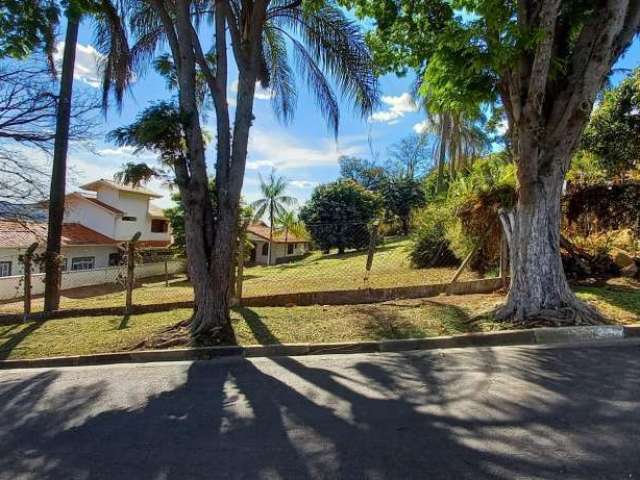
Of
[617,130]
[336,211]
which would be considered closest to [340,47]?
[617,130]

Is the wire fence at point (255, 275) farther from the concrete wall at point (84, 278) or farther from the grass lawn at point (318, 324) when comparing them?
the grass lawn at point (318, 324)

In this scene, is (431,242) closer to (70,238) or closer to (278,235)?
(70,238)

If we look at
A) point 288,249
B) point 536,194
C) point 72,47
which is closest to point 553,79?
point 536,194

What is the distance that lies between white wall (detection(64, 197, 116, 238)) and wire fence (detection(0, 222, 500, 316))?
6.44 ft

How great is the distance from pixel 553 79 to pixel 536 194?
5.58 ft

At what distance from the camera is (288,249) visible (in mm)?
43344

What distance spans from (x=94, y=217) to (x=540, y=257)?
28.4 m

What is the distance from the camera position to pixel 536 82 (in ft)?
18.0

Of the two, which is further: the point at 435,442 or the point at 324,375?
the point at 324,375

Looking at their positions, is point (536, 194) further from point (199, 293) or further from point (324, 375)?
point (199, 293)

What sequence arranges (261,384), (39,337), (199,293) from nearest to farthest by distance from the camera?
(261,384) < (199,293) < (39,337)

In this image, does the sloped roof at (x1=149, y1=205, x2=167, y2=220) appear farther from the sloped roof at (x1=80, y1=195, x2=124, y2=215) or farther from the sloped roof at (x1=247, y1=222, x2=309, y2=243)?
the sloped roof at (x1=247, y1=222, x2=309, y2=243)

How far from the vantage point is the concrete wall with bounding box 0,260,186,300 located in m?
17.8

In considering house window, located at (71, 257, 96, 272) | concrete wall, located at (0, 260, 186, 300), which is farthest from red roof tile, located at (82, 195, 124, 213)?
concrete wall, located at (0, 260, 186, 300)
